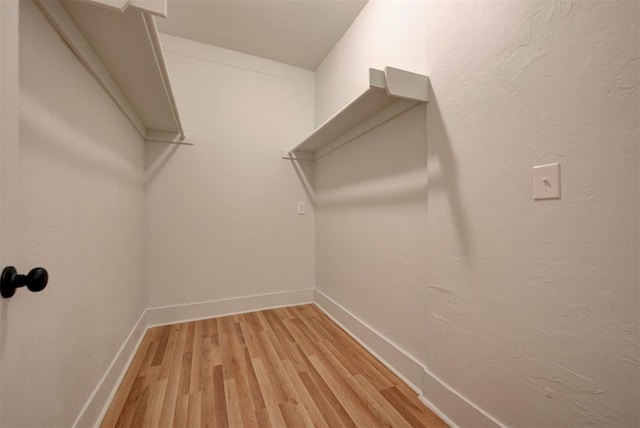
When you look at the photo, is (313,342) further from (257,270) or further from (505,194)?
(505,194)

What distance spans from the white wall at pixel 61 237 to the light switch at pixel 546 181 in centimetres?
145

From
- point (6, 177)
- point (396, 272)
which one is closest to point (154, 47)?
point (6, 177)

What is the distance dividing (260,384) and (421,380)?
2.93ft

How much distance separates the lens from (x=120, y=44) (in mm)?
1086

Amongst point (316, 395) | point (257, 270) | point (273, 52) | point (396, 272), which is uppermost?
point (273, 52)

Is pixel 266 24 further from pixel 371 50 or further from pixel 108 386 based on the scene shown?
pixel 108 386

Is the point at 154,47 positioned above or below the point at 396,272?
above

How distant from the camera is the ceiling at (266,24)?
6.30 ft

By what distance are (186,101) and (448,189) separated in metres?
2.34

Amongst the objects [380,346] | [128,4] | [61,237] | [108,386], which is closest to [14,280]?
[61,237]

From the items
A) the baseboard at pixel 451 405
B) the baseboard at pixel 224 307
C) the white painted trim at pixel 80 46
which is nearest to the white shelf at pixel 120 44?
the white painted trim at pixel 80 46

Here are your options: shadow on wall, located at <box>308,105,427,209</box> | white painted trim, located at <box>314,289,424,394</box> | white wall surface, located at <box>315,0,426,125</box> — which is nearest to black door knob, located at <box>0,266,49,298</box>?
shadow on wall, located at <box>308,105,427,209</box>

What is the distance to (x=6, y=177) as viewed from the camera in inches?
20.0

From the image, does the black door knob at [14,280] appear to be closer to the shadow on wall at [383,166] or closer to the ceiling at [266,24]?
the shadow on wall at [383,166]
